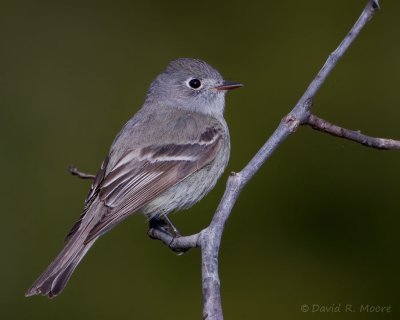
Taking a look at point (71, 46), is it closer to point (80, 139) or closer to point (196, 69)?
point (80, 139)

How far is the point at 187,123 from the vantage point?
5.36 meters

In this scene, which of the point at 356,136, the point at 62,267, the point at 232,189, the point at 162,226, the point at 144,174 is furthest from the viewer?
the point at 162,226

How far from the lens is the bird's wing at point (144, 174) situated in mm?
4672

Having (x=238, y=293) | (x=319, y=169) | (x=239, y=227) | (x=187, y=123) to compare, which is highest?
(x=187, y=123)

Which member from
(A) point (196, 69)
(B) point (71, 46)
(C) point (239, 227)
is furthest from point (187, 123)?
(B) point (71, 46)

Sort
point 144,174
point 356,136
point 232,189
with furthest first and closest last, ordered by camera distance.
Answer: point 144,174
point 356,136
point 232,189

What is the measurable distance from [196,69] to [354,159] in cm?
128

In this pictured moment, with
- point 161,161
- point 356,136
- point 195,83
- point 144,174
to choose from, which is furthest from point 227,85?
point 356,136

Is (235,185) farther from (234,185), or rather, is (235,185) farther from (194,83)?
(194,83)

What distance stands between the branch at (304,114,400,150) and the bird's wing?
122cm

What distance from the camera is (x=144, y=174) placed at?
4.91m

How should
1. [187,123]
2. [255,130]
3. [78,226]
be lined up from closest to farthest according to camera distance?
[78,226]
[187,123]
[255,130]

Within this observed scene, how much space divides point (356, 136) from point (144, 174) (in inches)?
58.3

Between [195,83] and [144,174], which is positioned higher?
[195,83]
